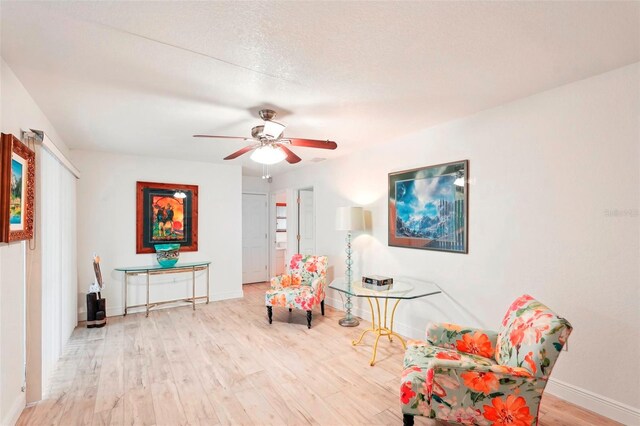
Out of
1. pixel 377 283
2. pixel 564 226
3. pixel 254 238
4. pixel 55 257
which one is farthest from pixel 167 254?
pixel 564 226

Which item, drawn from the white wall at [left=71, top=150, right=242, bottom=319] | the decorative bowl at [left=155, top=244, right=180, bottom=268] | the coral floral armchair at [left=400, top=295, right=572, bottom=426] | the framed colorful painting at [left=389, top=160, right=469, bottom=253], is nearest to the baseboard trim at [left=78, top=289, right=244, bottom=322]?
the white wall at [left=71, top=150, right=242, bottom=319]

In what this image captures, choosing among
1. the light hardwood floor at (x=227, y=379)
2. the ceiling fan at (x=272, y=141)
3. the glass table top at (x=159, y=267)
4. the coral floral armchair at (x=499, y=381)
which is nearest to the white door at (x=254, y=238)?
the glass table top at (x=159, y=267)

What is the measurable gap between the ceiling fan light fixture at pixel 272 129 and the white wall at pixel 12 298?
170cm

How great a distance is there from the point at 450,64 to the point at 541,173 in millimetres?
1230

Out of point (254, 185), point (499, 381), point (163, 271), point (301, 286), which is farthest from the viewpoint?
point (254, 185)

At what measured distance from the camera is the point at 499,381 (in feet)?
5.46

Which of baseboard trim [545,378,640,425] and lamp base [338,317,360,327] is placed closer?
baseboard trim [545,378,640,425]

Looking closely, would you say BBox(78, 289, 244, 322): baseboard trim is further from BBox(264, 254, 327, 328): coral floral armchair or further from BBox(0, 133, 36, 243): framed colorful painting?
BBox(0, 133, 36, 243): framed colorful painting

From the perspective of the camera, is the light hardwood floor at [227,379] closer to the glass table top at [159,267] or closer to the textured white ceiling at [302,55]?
the glass table top at [159,267]

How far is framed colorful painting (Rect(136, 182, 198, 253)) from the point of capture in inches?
188

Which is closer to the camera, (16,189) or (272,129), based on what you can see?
(16,189)

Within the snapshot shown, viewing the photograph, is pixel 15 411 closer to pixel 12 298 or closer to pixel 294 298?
pixel 12 298

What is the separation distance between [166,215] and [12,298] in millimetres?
2993

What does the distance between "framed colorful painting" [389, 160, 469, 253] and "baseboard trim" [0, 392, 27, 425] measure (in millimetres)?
3573
